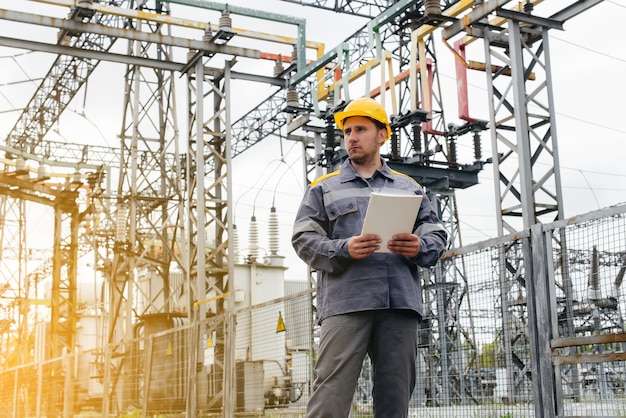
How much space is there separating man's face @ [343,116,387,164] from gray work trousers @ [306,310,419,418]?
0.81 m

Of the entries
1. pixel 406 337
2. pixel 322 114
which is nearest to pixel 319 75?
pixel 322 114

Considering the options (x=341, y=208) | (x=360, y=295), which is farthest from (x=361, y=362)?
(x=341, y=208)

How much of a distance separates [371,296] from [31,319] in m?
64.5

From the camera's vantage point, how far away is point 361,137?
168 inches

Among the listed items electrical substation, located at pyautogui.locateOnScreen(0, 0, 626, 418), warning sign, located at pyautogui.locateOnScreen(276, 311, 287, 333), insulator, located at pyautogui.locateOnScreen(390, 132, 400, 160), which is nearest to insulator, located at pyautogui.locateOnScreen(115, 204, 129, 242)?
electrical substation, located at pyautogui.locateOnScreen(0, 0, 626, 418)

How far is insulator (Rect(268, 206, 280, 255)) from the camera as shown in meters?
28.3

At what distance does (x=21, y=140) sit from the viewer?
3591cm

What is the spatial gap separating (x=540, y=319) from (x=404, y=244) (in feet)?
8.09

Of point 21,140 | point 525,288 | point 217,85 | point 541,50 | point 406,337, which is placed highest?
point 21,140

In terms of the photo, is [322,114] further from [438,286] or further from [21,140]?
[21,140]

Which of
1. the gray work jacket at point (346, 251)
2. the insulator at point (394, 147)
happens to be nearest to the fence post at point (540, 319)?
the gray work jacket at point (346, 251)

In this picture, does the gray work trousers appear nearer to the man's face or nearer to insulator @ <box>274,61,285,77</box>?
the man's face

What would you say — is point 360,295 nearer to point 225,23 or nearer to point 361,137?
point 361,137

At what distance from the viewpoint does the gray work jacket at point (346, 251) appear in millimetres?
4020
